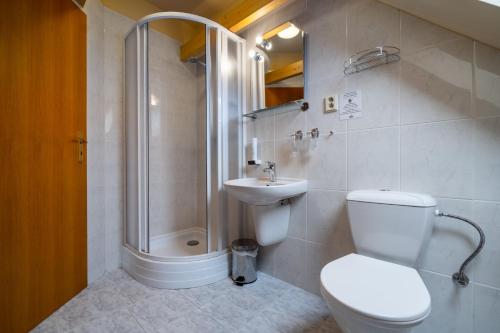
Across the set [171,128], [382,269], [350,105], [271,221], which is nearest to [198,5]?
[171,128]

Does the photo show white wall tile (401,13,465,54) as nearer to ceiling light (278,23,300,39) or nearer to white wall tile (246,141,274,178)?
ceiling light (278,23,300,39)

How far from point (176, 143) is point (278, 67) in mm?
1402

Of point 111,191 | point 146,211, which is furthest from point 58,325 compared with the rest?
point 111,191

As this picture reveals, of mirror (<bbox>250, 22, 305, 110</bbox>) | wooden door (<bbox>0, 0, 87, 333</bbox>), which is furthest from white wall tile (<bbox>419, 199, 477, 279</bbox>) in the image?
wooden door (<bbox>0, 0, 87, 333</bbox>)

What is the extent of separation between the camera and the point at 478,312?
101cm

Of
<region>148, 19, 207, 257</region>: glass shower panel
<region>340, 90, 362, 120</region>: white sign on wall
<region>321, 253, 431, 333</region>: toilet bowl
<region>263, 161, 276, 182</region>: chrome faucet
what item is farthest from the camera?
<region>148, 19, 207, 257</region>: glass shower panel

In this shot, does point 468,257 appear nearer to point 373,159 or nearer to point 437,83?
point 373,159

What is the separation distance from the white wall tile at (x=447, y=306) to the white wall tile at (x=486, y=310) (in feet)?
0.07

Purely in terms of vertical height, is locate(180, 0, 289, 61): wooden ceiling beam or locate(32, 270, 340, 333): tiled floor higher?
locate(180, 0, 289, 61): wooden ceiling beam

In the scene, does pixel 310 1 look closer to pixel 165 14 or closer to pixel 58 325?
pixel 165 14

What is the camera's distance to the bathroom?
1.04 metres

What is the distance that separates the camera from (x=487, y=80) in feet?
3.26

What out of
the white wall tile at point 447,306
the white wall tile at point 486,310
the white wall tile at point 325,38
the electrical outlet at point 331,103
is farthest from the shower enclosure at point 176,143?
the white wall tile at point 486,310

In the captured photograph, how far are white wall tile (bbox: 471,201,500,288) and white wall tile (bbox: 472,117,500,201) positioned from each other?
0.16 ft
